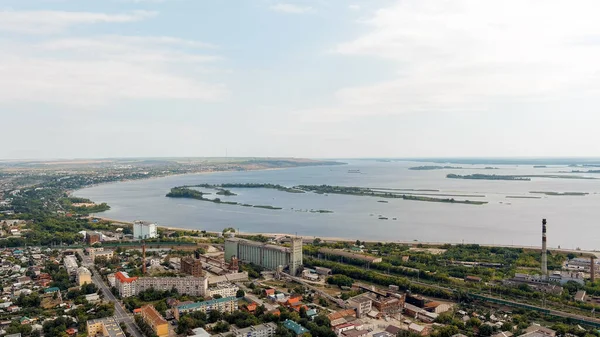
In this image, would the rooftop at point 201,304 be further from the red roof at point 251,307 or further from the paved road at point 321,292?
the paved road at point 321,292

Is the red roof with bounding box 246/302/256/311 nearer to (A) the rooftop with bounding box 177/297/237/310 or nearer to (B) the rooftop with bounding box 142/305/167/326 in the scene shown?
(A) the rooftop with bounding box 177/297/237/310

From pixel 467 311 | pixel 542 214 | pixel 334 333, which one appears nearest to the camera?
pixel 334 333

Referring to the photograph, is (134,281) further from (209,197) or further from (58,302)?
(209,197)

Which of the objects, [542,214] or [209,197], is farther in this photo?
[209,197]

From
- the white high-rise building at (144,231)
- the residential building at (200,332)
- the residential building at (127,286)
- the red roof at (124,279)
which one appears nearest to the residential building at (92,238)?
the white high-rise building at (144,231)

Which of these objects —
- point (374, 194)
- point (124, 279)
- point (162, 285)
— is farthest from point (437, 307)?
point (374, 194)

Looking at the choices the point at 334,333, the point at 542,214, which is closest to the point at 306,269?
the point at 334,333
